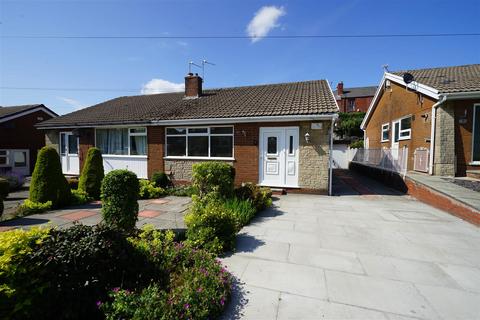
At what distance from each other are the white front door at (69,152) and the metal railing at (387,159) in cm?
1566

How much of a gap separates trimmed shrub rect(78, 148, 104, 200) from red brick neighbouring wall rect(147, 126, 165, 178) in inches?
104

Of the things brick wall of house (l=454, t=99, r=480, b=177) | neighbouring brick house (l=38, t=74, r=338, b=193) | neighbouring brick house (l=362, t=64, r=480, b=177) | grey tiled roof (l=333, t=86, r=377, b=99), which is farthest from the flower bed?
grey tiled roof (l=333, t=86, r=377, b=99)

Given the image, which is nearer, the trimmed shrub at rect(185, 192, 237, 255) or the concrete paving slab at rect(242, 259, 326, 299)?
the concrete paving slab at rect(242, 259, 326, 299)

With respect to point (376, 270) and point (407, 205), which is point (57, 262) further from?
point (407, 205)

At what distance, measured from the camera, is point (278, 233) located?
4.58 metres

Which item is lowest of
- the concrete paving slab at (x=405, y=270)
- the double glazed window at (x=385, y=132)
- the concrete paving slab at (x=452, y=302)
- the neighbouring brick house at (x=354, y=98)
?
the concrete paving slab at (x=452, y=302)

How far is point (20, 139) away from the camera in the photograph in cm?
1689

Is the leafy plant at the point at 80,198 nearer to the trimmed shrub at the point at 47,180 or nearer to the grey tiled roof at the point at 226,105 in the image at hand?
the trimmed shrub at the point at 47,180

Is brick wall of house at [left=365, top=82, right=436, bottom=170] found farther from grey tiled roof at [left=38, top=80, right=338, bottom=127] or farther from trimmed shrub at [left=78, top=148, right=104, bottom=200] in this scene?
trimmed shrub at [left=78, top=148, right=104, bottom=200]

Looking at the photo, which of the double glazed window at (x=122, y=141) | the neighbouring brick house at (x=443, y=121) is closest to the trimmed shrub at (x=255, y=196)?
the double glazed window at (x=122, y=141)

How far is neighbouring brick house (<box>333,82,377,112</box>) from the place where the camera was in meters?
34.1

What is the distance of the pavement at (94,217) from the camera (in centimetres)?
515

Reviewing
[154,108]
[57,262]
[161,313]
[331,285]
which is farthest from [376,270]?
[154,108]

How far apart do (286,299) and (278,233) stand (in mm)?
2012
